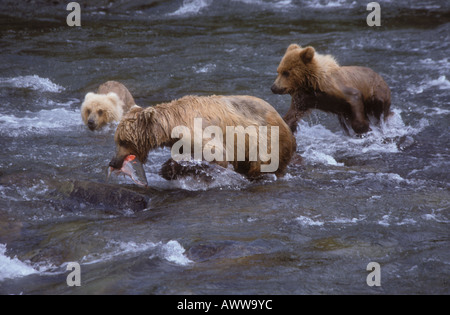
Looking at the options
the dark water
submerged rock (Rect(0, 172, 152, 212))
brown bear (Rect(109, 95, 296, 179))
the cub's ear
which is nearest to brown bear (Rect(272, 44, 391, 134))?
the cub's ear

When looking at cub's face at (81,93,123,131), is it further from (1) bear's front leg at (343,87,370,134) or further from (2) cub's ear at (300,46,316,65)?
(1) bear's front leg at (343,87,370,134)

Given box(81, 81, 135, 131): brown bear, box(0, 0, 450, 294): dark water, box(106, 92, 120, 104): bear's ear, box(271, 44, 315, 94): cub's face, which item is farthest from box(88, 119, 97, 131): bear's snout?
box(271, 44, 315, 94): cub's face

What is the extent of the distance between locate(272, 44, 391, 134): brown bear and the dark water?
44 centimetres

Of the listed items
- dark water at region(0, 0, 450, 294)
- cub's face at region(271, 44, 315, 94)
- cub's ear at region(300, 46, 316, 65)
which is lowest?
dark water at region(0, 0, 450, 294)

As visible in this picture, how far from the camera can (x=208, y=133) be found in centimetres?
675

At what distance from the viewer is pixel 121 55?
13945mm

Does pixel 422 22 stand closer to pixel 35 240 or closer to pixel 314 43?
pixel 314 43

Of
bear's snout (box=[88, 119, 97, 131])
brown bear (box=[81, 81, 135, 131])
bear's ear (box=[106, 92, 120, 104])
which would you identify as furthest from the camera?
bear's ear (box=[106, 92, 120, 104])

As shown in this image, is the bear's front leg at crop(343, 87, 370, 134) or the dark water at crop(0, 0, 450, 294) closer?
the dark water at crop(0, 0, 450, 294)

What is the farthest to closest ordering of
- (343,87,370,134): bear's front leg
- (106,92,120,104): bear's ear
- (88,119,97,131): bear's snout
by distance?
(106,92,120,104): bear's ear
(88,119,97,131): bear's snout
(343,87,370,134): bear's front leg

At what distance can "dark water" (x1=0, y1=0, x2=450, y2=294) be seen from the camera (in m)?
5.04

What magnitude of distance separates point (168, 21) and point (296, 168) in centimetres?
980

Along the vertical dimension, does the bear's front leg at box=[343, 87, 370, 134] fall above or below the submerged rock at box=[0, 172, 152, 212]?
above
